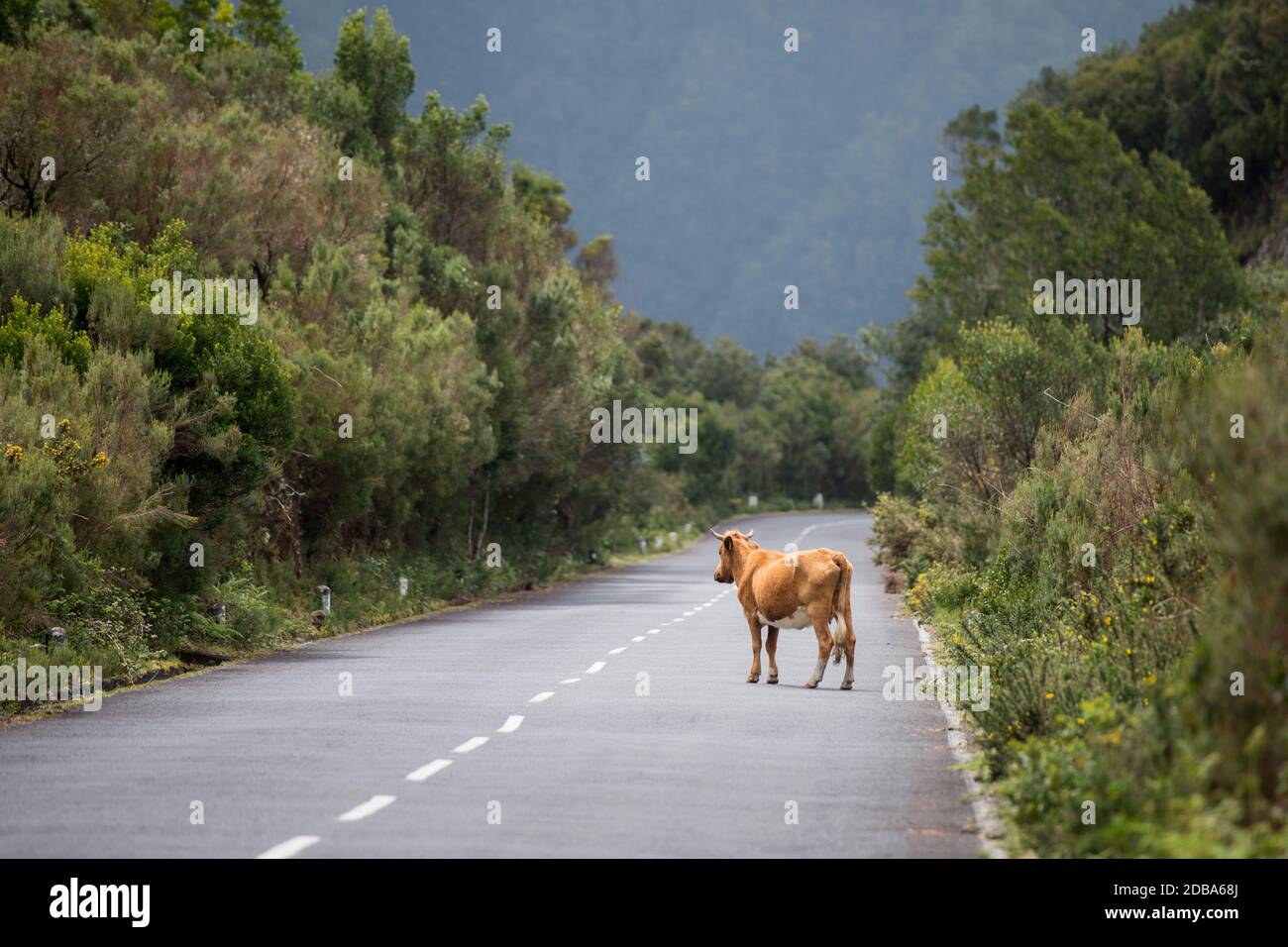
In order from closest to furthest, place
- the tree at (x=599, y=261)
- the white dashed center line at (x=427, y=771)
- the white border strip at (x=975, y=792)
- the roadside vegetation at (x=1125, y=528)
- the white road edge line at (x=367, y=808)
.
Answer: the roadside vegetation at (x=1125, y=528), the white border strip at (x=975, y=792), the white road edge line at (x=367, y=808), the white dashed center line at (x=427, y=771), the tree at (x=599, y=261)

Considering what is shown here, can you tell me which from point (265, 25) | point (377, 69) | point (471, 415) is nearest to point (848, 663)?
point (471, 415)

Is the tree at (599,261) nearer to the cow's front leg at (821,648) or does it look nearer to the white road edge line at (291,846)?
the cow's front leg at (821,648)

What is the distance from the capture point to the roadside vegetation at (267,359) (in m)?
22.4

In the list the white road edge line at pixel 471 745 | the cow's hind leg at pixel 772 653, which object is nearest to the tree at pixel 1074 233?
the cow's hind leg at pixel 772 653

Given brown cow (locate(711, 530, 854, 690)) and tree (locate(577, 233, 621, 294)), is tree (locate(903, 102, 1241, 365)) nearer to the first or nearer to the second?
tree (locate(577, 233, 621, 294))

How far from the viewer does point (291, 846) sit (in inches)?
390

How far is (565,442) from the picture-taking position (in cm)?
4906

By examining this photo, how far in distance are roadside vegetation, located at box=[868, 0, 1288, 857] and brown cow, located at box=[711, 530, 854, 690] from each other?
1.41 metres

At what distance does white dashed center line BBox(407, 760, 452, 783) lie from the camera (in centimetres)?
1285

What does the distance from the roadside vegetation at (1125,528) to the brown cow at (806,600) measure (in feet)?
4.62

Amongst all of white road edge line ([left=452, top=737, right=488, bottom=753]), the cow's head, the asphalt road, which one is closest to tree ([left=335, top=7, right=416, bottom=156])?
the asphalt road
